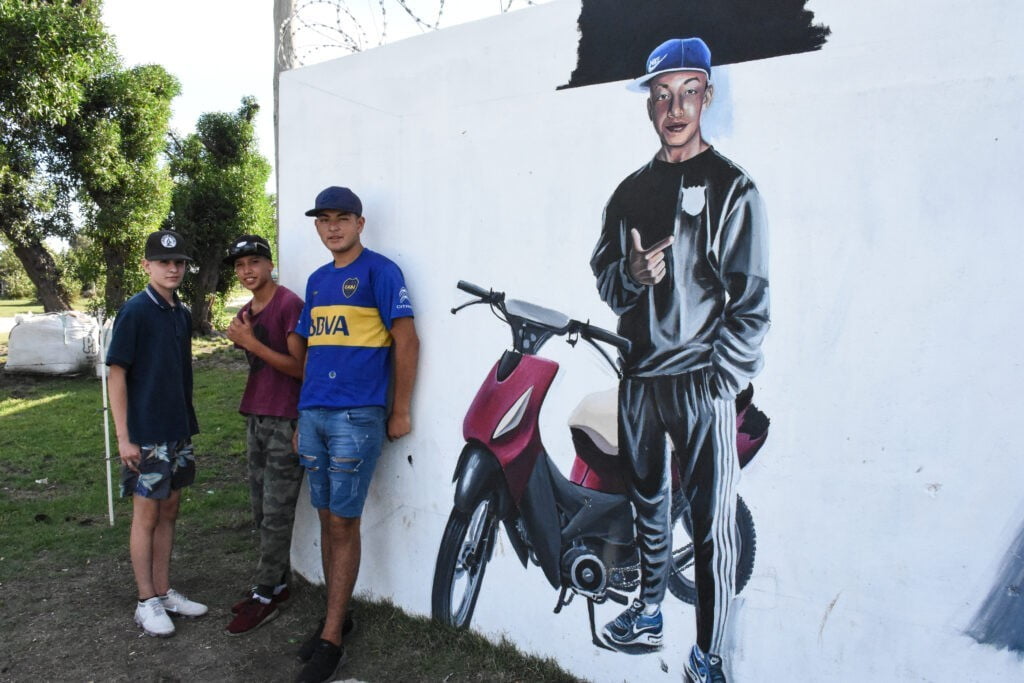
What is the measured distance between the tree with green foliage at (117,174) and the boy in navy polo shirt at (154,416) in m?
10.6

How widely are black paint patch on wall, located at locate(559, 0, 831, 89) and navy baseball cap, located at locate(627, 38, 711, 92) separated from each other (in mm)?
22

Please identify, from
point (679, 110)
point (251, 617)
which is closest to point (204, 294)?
point (251, 617)

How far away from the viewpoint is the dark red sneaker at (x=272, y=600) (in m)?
3.77

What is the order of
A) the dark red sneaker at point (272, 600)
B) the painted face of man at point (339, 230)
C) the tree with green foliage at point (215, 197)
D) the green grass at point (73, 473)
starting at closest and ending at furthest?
1. the painted face of man at point (339, 230)
2. the dark red sneaker at point (272, 600)
3. the green grass at point (73, 473)
4. the tree with green foliage at point (215, 197)

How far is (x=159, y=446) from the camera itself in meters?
3.67

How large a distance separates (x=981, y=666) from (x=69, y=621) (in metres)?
4.04

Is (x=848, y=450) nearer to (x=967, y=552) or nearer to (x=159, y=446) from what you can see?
(x=967, y=552)

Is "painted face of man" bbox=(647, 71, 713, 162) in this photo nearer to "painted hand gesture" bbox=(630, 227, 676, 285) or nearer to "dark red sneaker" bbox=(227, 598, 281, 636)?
"painted hand gesture" bbox=(630, 227, 676, 285)

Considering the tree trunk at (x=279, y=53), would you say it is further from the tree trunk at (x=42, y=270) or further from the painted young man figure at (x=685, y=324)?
the tree trunk at (x=42, y=270)

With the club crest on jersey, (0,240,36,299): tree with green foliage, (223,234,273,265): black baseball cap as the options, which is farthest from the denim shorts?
(0,240,36,299): tree with green foliage

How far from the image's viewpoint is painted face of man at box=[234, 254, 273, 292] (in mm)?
3787

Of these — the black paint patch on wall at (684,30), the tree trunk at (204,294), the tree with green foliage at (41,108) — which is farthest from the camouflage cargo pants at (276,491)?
the tree trunk at (204,294)

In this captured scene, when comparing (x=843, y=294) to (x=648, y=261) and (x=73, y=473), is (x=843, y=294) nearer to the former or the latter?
(x=648, y=261)

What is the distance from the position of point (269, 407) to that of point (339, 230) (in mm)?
999
